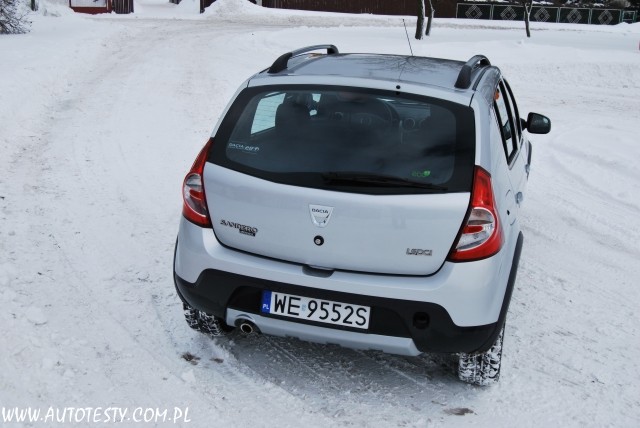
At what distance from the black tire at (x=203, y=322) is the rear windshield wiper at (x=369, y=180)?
3.73 ft

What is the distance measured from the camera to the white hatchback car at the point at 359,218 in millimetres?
3525

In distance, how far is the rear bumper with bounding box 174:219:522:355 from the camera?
11.5 ft

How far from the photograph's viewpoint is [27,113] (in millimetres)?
9984

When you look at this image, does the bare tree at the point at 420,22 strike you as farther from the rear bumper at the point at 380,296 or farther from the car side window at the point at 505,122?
the rear bumper at the point at 380,296

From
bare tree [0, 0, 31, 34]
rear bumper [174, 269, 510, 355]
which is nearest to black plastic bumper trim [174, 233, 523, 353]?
rear bumper [174, 269, 510, 355]

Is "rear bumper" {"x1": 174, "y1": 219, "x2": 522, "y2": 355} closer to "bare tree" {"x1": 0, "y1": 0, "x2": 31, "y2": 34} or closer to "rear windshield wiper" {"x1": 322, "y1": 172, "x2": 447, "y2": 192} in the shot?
"rear windshield wiper" {"x1": 322, "y1": 172, "x2": 447, "y2": 192}

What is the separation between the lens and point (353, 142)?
3.74 m

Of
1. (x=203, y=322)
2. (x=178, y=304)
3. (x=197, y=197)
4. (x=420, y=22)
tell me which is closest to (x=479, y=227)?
(x=197, y=197)

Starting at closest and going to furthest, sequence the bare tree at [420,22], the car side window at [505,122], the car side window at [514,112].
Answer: the car side window at [505,122]
the car side window at [514,112]
the bare tree at [420,22]

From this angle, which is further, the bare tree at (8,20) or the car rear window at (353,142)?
the bare tree at (8,20)

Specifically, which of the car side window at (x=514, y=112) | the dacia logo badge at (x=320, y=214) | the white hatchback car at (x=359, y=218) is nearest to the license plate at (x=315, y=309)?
the white hatchback car at (x=359, y=218)

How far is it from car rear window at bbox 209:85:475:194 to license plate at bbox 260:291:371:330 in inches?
21.8

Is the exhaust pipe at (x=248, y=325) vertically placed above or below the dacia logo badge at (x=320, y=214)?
below

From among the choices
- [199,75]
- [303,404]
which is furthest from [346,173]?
[199,75]
